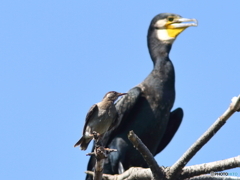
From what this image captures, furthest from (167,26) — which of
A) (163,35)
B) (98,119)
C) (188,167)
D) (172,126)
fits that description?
(188,167)

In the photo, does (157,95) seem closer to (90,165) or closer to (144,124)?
(144,124)

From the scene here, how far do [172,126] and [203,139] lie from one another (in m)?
3.37

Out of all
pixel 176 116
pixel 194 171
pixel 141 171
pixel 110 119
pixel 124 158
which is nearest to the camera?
pixel 194 171

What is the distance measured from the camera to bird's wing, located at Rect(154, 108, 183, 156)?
8.02 meters

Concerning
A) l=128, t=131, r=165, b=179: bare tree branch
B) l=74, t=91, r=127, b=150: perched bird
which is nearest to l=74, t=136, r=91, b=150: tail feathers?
l=74, t=91, r=127, b=150: perched bird

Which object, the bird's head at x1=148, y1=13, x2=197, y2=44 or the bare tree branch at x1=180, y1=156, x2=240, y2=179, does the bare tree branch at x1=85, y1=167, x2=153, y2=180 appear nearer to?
the bare tree branch at x1=180, y1=156, x2=240, y2=179

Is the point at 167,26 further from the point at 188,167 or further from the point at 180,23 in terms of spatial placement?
the point at 188,167

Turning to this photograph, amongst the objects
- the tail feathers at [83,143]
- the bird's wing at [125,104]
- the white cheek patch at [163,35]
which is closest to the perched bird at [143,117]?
the bird's wing at [125,104]

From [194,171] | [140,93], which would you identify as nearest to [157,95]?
[140,93]

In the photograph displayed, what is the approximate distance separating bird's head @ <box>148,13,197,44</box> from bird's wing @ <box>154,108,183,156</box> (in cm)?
100

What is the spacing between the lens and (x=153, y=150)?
7613mm

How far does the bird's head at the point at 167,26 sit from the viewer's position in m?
8.28

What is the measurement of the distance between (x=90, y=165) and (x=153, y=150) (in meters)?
0.85

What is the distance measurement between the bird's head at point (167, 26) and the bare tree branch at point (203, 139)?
3.46m
